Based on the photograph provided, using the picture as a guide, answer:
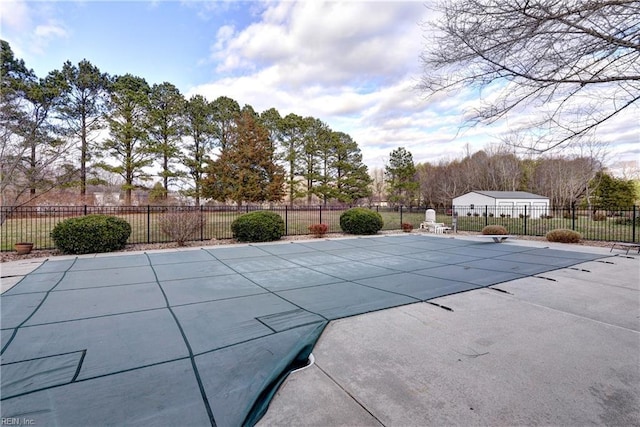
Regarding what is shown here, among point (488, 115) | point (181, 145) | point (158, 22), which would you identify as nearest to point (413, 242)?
point (488, 115)

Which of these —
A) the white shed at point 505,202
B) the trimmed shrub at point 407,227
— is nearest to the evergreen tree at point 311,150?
the white shed at point 505,202

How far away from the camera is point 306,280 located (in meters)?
5.19

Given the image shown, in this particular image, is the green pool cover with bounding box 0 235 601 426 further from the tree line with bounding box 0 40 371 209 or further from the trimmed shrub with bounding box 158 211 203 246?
the tree line with bounding box 0 40 371 209

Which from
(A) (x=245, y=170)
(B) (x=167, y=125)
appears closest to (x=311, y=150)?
(A) (x=245, y=170)

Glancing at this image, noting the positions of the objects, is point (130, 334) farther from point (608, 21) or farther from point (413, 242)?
point (413, 242)

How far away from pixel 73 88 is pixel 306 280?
20049 millimetres

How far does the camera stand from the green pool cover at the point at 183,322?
6.39 feet

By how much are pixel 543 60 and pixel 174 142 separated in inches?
883

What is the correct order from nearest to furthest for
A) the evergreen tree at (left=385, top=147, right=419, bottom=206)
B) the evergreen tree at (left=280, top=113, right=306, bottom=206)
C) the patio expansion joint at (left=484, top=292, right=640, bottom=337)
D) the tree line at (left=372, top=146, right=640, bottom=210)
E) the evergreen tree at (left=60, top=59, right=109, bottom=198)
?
the patio expansion joint at (left=484, top=292, right=640, bottom=337), the evergreen tree at (left=60, top=59, right=109, bottom=198), the tree line at (left=372, top=146, right=640, bottom=210), the evergreen tree at (left=280, top=113, right=306, bottom=206), the evergreen tree at (left=385, top=147, right=419, bottom=206)

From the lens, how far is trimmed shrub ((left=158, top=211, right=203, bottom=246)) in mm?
9336

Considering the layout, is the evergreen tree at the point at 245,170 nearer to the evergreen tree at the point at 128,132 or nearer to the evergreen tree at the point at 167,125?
the evergreen tree at the point at 167,125

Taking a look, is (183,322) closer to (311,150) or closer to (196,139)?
(196,139)

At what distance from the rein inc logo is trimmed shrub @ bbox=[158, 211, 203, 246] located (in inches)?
313

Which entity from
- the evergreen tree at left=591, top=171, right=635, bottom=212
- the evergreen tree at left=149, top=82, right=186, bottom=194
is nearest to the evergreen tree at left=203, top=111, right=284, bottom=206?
the evergreen tree at left=149, top=82, right=186, bottom=194
